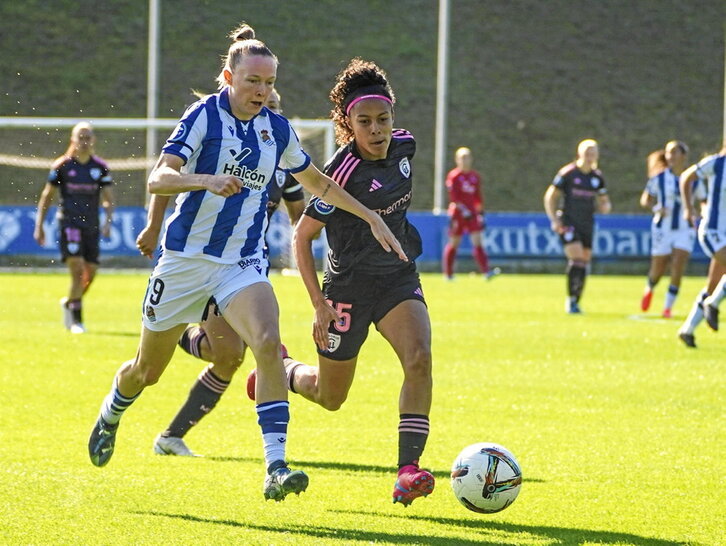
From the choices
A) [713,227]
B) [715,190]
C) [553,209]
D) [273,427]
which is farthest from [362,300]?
[553,209]

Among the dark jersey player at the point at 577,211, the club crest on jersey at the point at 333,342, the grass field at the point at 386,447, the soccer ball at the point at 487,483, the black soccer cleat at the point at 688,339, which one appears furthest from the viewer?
the dark jersey player at the point at 577,211

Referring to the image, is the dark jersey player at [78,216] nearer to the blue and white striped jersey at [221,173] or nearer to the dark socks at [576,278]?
the dark socks at [576,278]

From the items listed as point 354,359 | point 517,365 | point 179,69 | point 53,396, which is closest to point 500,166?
point 179,69

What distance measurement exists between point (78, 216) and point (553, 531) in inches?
368

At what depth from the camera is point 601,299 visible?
64.6ft

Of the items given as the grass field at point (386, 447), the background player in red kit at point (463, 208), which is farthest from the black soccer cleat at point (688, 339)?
the background player in red kit at point (463, 208)

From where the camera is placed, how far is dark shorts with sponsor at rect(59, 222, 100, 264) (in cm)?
1355

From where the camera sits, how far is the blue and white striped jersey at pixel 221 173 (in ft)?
18.3

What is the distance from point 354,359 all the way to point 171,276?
110cm

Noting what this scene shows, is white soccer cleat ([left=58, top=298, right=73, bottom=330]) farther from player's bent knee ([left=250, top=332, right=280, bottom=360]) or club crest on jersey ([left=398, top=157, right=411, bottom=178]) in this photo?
player's bent knee ([left=250, top=332, right=280, bottom=360])

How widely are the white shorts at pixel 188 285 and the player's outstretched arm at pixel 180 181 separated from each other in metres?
0.49

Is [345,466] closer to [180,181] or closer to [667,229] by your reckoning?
[180,181]

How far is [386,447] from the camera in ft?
23.7

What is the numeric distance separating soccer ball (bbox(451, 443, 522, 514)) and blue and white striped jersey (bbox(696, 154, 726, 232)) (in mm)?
7208
